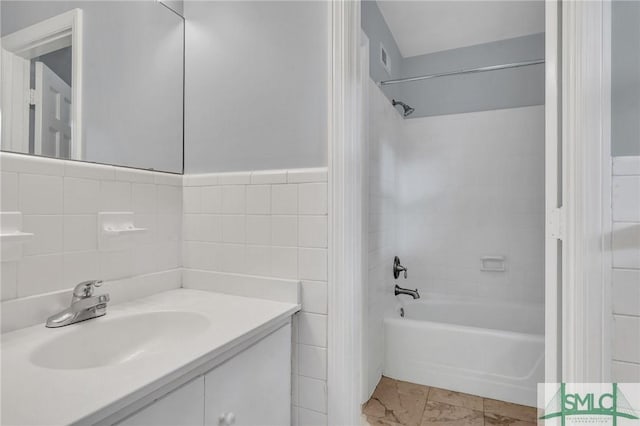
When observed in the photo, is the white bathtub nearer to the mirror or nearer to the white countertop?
the white countertop

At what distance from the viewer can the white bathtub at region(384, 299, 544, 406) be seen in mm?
1782

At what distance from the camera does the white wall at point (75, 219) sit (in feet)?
2.90

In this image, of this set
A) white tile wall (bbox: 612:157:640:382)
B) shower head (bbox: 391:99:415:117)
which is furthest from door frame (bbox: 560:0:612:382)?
shower head (bbox: 391:99:415:117)

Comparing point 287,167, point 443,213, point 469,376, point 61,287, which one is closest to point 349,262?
point 287,167

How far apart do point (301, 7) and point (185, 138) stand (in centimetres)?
71

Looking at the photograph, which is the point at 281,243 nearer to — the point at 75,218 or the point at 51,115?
the point at 75,218

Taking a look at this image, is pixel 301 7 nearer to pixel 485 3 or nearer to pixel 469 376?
pixel 485 3

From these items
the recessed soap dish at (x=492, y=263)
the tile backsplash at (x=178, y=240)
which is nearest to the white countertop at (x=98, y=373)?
the tile backsplash at (x=178, y=240)

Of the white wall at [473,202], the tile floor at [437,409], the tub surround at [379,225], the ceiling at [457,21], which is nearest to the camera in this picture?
the tile floor at [437,409]

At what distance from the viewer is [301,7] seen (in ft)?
3.89

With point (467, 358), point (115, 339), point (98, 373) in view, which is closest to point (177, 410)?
point (98, 373)

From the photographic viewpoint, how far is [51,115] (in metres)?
0.98

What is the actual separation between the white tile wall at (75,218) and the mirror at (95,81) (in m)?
0.05

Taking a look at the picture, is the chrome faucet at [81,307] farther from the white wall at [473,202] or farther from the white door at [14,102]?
the white wall at [473,202]
